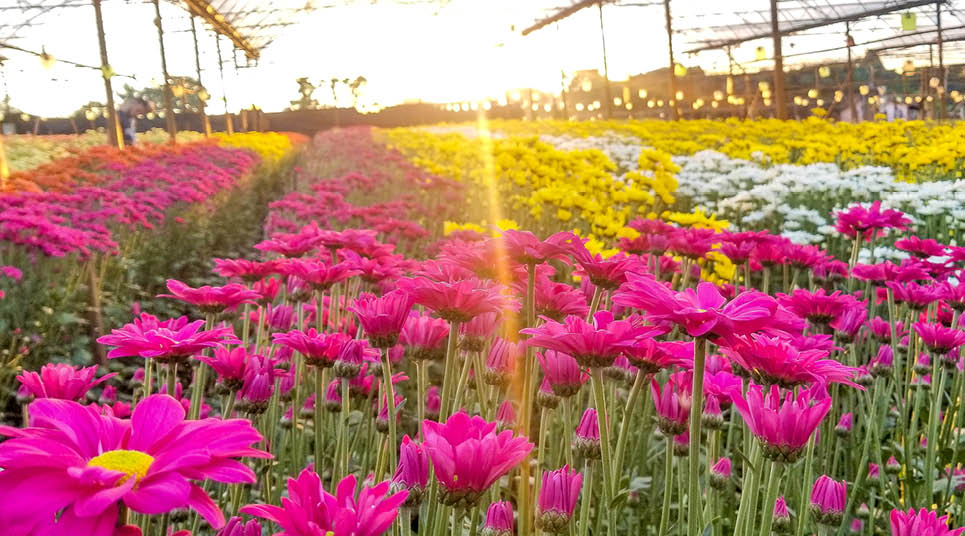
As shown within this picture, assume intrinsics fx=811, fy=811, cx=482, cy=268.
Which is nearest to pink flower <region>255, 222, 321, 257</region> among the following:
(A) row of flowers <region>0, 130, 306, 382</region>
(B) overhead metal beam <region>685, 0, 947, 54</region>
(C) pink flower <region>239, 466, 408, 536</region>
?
(A) row of flowers <region>0, 130, 306, 382</region>

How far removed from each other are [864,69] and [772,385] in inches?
1381

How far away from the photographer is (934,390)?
191 centimetres

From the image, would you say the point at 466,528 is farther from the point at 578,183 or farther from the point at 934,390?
the point at 578,183

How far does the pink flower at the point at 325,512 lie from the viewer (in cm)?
65

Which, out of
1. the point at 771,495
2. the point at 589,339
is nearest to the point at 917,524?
the point at 771,495

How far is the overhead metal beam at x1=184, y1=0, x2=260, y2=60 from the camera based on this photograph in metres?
22.6

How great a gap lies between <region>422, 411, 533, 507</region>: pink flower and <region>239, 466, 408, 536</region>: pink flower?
11 centimetres

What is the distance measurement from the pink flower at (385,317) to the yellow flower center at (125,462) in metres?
0.54

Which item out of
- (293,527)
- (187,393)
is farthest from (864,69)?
(293,527)

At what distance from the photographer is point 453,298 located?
1.19 metres

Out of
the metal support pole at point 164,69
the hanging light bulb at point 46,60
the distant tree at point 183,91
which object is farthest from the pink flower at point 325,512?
the metal support pole at point 164,69

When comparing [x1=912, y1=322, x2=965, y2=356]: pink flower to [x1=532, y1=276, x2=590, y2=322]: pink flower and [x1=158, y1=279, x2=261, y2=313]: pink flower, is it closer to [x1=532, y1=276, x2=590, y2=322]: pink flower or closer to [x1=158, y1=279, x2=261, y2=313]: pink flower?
[x1=532, y1=276, x2=590, y2=322]: pink flower

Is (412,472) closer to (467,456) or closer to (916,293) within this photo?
(467,456)

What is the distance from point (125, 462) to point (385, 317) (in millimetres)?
572
